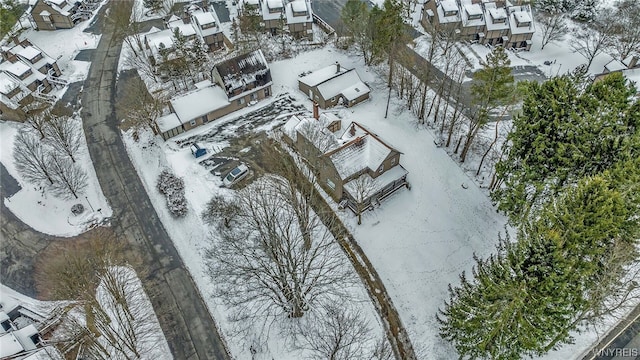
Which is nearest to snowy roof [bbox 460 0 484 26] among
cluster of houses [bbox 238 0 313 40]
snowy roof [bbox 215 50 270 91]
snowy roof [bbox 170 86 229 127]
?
cluster of houses [bbox 238 0 313 40]

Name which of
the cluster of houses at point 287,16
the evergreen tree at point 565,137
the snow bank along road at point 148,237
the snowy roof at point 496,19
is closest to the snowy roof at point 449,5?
the snowy roof at point 496,19

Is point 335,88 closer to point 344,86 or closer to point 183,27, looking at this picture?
point 344,86

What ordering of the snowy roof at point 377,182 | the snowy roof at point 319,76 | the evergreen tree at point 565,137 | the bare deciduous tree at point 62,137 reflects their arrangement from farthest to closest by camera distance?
the snowy roof at point 319,76 → the bare deciduous tree at point 62,137 → the snowy roof at point 377,182 → the evergreen tree at point 565,137

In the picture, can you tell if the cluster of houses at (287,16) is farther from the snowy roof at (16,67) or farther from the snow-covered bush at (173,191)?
the snow-covered bush at (173,191)

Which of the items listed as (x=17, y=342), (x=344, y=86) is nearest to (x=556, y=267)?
(x=17, y=342)

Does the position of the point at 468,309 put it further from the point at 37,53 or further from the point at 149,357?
the point at 37,53

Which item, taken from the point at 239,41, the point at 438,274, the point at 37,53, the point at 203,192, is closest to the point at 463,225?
the point at 438,274
